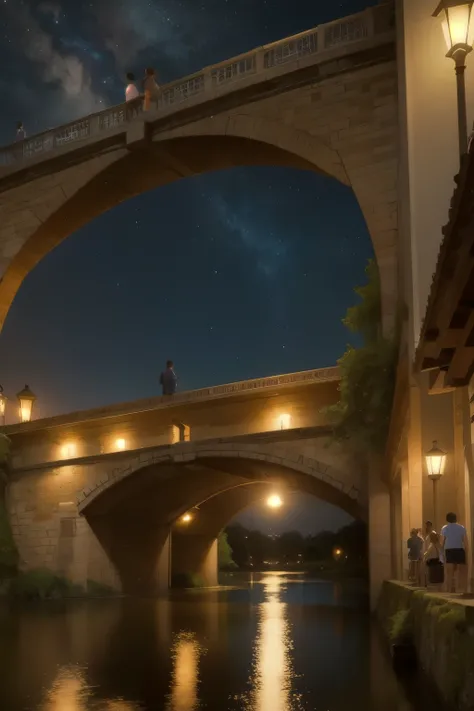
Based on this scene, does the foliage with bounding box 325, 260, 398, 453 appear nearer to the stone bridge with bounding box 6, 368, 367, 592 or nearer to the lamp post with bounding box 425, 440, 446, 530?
the stone bridge with bounding box 6, 368, 367, 592

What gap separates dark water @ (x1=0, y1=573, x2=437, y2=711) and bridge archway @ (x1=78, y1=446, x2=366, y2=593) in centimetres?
432

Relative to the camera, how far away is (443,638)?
24.5 feet

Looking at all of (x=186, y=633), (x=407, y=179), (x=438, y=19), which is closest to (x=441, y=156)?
(x=407, y=179)

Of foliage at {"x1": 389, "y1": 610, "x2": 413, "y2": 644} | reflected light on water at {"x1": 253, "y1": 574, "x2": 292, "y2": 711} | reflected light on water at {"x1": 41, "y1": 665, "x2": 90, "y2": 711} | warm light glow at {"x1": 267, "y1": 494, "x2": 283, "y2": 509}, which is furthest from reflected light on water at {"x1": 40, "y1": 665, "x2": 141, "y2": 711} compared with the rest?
warm light glow at {"x1": 267, "y1": 494, "x2": 283, "y2": 509}

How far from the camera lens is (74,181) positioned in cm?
2605

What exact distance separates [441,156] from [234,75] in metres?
11.0

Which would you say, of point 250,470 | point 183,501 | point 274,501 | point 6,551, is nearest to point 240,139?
point 250,470

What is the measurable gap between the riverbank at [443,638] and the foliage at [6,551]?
64.5 feet

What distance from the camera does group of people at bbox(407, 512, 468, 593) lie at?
401 inches

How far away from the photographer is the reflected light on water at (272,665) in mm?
7934

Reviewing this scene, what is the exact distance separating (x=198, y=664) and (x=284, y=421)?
12599 millimetres

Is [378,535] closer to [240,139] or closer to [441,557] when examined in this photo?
[441,557]

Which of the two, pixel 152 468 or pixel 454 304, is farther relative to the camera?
pixel 152 468

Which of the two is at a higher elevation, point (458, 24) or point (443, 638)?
point (458, 24)
